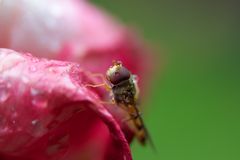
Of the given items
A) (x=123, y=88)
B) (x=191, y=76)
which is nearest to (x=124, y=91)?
(x=123, y=88)

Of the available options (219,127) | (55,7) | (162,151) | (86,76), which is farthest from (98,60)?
(219,127)

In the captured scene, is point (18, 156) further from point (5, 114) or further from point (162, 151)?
point (162, 151)

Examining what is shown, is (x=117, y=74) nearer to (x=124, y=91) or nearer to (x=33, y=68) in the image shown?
(x=124, y=91)

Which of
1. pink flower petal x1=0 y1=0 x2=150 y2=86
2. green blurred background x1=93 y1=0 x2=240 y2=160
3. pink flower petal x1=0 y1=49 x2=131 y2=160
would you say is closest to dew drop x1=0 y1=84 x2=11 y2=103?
pink flower petal x1=0 y1=49 x2=131 y2=160

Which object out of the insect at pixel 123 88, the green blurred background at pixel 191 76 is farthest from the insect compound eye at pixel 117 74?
the green blurred background at pixel 191 76

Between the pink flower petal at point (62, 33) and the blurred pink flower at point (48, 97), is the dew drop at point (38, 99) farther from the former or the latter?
the pink flower petal at point (62, 33)

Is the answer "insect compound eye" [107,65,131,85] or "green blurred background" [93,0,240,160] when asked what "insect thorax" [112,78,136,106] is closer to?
"insect compound eye" [107,65,131,85]
